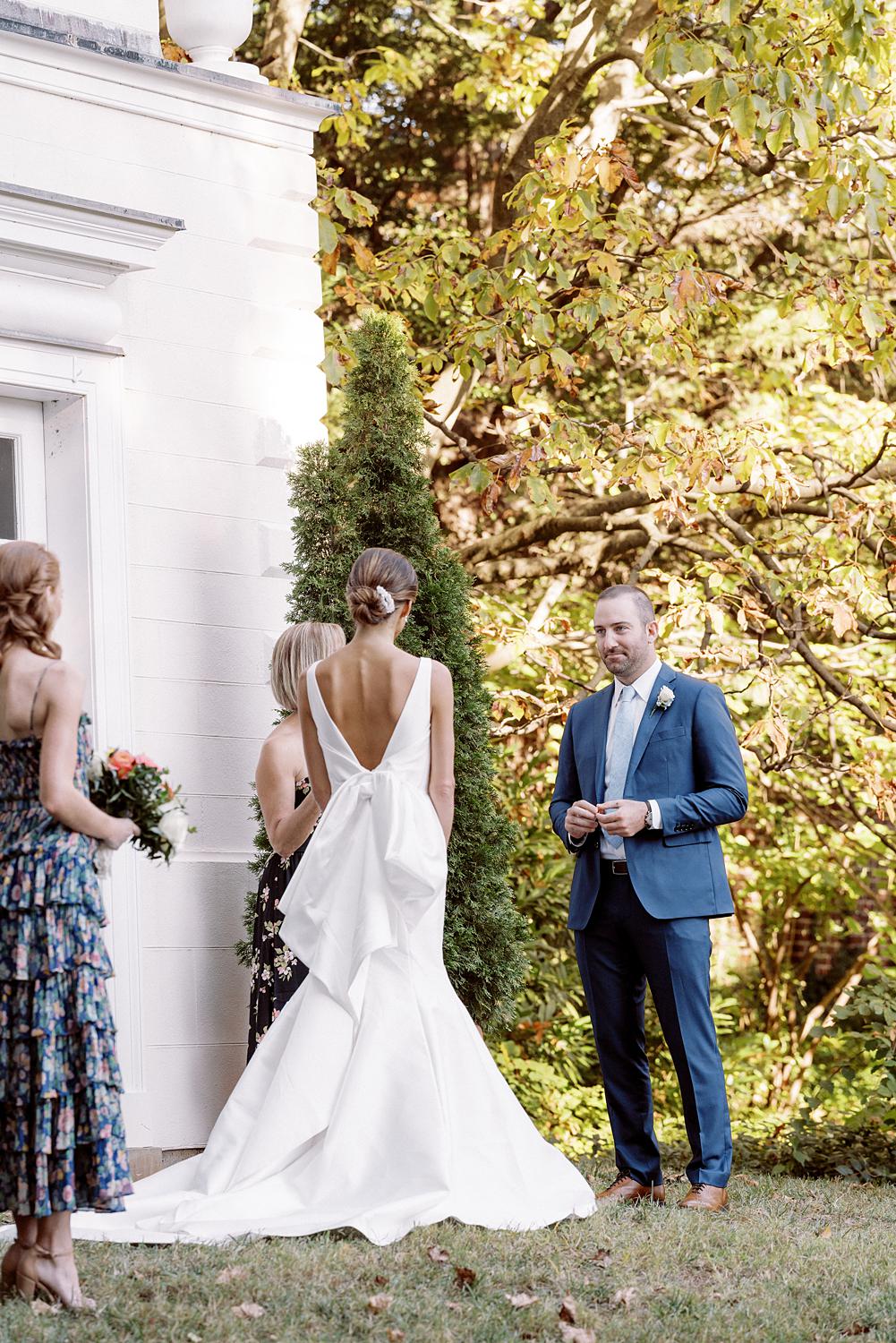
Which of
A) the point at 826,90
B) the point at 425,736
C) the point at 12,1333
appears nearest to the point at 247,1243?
the point at 12,1333

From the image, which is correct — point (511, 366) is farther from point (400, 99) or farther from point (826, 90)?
point (400, 99)

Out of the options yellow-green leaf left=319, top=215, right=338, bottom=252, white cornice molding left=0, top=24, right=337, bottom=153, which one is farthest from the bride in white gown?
yellow-green leaf left=319, top=215, right=338, bottom=252

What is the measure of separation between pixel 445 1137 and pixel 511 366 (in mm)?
5724

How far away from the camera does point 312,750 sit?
5.28m

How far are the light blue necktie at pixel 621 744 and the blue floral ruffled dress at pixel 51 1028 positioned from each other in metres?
2.30

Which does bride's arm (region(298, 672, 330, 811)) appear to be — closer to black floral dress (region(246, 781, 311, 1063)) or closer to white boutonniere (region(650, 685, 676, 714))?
black floral dress (region(246, 781, 311, 1063))

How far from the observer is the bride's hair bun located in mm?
5039

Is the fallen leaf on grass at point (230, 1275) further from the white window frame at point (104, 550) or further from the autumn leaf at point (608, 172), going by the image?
the autumn leaf at point (608, 172)

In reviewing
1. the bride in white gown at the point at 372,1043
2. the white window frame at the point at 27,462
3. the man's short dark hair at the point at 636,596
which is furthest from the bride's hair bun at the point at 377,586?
the white window frame at the point at 27,462

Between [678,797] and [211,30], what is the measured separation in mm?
4131

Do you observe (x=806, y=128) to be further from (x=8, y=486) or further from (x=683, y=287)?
(x=8, y=486)

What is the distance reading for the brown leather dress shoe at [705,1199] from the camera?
5.30 metres

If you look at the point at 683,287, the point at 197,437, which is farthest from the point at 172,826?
the point at 683,287

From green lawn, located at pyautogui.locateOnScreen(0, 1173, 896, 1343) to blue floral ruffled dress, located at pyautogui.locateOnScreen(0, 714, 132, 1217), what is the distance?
0.31 meters
